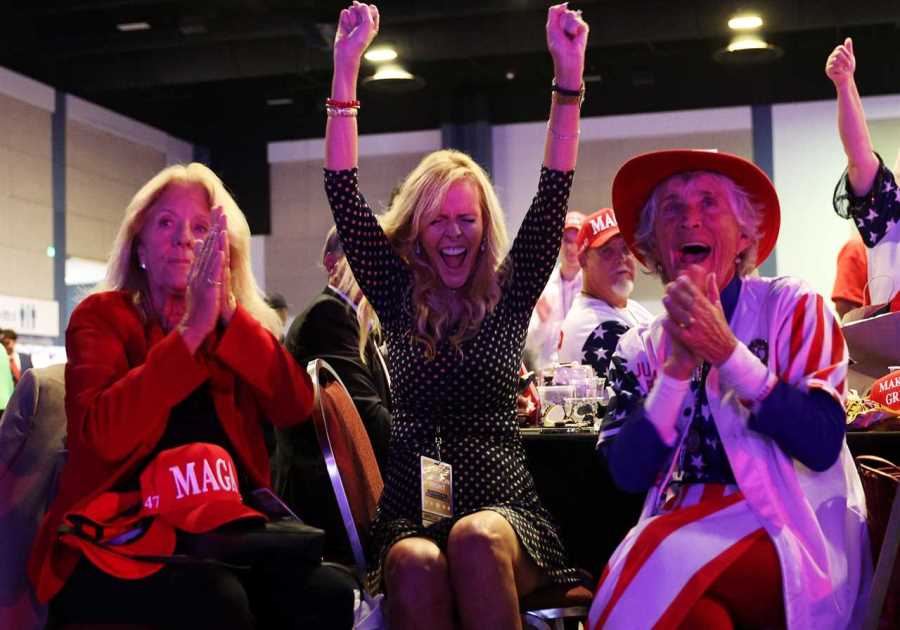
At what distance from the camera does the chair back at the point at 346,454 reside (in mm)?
2334

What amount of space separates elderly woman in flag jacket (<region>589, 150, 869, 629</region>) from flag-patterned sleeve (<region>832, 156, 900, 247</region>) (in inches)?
35.4

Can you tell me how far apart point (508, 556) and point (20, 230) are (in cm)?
895

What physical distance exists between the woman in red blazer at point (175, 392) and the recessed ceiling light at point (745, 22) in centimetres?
779

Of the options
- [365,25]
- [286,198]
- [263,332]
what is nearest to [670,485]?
[263,332]

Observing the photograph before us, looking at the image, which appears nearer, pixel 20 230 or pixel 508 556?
pixel 508 556

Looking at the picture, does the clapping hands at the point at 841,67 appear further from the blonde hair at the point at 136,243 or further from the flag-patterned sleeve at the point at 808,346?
the blonde hair at the point at 136,243

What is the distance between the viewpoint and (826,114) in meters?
11.0

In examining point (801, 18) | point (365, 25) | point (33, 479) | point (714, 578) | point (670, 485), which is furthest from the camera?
point (801, 18)

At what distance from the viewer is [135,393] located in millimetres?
2139

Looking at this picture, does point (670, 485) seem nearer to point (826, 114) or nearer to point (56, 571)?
point (56, 571)

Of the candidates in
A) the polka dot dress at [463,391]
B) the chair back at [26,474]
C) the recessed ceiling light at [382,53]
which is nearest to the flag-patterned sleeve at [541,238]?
the polka dot dress at [463,391]

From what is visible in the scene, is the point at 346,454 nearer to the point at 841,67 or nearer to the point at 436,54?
the point at 841,67

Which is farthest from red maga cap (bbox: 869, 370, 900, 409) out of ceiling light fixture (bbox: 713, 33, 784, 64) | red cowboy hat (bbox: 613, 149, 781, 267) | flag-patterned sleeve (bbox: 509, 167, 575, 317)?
ceiling light fixture (bbox: 713, 33, 784, 64)

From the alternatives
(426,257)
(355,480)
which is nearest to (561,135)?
(426,257)
